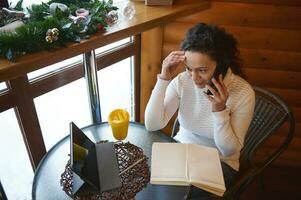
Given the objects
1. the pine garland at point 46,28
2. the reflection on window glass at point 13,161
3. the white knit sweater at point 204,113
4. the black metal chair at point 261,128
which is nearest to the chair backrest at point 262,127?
the black metal chair at point 261,128

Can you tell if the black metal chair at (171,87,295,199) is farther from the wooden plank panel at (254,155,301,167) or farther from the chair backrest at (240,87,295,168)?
the wooden plank panel at (254,155,301,167)

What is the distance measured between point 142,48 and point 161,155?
3.29ft

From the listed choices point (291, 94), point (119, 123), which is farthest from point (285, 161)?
point (119, 123)

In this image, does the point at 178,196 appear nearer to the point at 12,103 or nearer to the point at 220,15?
the point at 12,103

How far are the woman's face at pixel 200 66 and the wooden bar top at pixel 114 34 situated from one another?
242 mm

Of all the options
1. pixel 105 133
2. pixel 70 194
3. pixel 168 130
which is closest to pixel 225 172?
pixel 105 133

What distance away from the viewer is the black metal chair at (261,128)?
1.24 m

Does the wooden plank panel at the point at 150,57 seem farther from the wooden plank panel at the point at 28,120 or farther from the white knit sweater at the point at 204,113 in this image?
the wooden plank panel at the point at 28,120

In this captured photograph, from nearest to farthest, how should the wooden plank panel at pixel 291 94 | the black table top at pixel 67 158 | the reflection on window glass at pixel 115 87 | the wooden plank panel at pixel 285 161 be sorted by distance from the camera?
the black table top at pixel 67 158 → the wooden plank panel at pixel 291 94 → the reflection on window glass at pixel 115 87 → the wooden plank panel at pixel 285 161

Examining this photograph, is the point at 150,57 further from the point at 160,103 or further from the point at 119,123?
the point at 119,123

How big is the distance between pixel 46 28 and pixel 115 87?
3.68 ft

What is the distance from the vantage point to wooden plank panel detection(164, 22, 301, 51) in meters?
1.59

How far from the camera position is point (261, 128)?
4.61 ft

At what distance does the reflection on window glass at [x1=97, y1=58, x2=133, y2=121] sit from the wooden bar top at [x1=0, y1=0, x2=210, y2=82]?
583 millimetres
